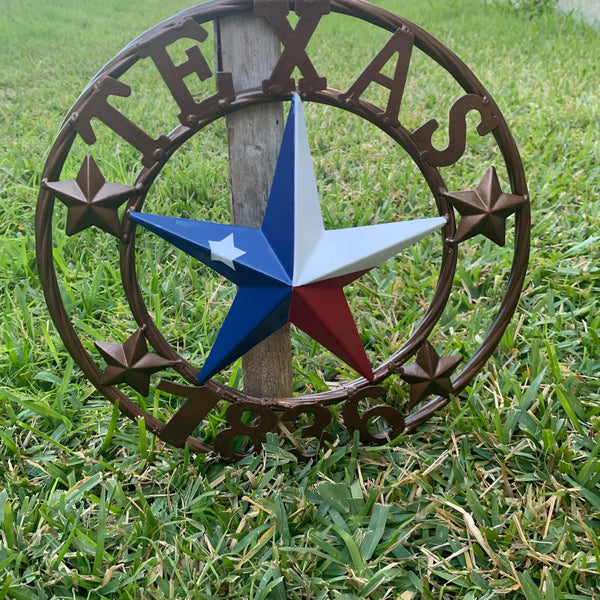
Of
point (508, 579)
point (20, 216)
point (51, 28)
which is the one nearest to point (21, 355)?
point (20, 216)

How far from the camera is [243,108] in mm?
1001

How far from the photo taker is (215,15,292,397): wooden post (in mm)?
975

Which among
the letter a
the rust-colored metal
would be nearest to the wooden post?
the rust-colored metal

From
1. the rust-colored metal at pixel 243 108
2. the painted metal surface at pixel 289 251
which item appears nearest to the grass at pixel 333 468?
the rust-colored metal at pixel 243 108

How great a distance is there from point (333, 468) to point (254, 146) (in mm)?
626

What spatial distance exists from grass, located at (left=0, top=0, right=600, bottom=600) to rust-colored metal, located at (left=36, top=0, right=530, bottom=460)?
0.27 ft

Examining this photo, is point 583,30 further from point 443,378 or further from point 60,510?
point 60,510

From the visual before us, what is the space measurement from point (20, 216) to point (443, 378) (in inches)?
59.3

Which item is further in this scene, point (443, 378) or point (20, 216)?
point (20, 216)

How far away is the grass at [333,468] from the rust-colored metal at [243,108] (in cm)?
8

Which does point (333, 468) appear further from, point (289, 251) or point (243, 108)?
point (243, 108)

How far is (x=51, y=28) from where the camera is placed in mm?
4402

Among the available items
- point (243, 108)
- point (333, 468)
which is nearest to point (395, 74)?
point (243, 108)

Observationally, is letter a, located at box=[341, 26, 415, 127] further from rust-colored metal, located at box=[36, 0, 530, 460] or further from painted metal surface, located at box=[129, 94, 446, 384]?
painted metal surface, located at box=[129, 94, 446, 384]
